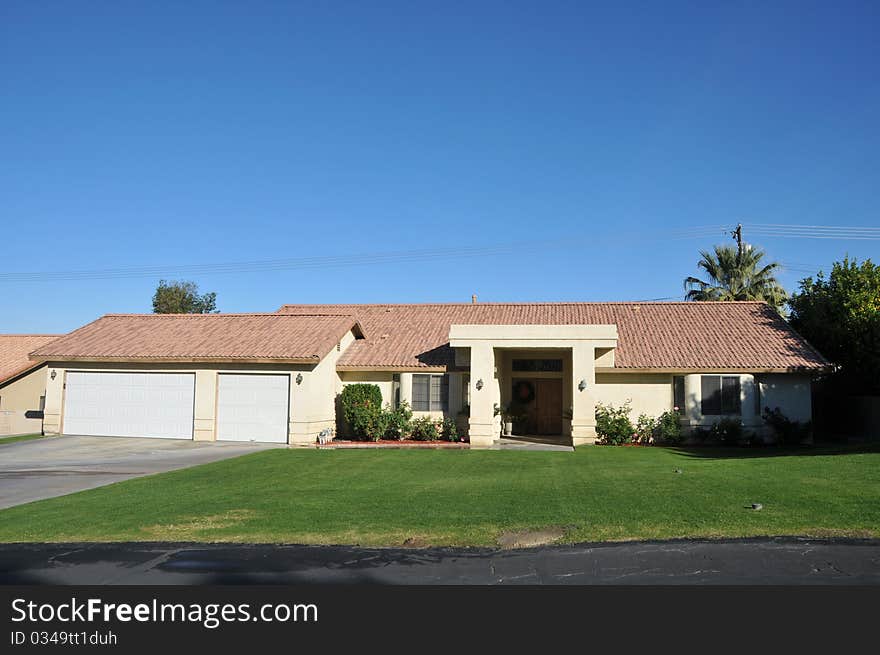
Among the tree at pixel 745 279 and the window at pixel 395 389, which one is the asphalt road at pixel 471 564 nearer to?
the window at pixel 395 389

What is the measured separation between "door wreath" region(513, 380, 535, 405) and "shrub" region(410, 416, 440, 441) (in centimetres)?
378

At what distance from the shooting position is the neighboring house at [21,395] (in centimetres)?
2689

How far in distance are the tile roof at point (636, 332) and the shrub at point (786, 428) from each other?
5.38 ft

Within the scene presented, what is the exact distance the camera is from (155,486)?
1419 cm

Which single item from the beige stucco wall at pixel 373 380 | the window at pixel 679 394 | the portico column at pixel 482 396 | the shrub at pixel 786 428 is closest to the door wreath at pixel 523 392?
the portico column at pixel 482 396

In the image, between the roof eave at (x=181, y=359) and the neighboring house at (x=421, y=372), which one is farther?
the neighboring house at (x=421, y=372)

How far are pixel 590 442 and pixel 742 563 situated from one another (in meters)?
14.9

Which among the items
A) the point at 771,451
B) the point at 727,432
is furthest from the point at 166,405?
the point at 771,451

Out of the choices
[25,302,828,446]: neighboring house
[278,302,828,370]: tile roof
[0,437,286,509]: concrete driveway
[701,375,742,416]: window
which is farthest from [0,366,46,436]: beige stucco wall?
[701,375,742,416]: window

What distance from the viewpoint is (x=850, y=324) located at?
25.1 meters

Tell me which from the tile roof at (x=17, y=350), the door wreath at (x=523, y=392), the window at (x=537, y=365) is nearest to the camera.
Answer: the window at (x=537, y=365)

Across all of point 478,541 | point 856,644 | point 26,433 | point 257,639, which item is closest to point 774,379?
point 478,541

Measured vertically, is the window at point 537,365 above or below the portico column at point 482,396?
above

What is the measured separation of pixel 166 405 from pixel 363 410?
6935 millimetres
